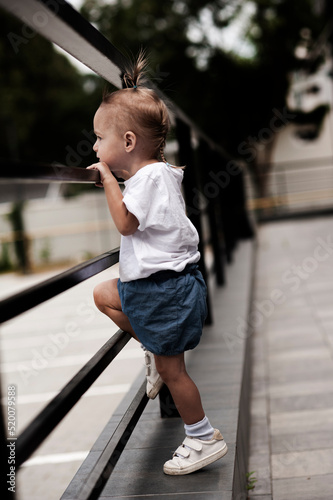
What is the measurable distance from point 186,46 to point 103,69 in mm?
19888

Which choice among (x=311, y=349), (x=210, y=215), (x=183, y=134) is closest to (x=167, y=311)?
(x=183, y=134)

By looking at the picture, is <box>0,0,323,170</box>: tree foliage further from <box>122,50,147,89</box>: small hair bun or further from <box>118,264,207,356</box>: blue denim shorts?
<box>118,264,207,356</box>: blue denim shorts

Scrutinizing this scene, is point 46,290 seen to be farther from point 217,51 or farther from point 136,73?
point 217,51

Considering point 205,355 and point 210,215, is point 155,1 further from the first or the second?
point 205,355

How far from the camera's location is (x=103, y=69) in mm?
1711

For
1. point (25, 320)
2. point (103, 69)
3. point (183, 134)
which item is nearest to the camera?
point (103, 69)

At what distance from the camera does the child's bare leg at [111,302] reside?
1.74m

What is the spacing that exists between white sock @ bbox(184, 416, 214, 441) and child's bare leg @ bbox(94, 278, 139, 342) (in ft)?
1.06

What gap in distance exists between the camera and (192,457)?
1.74 metres

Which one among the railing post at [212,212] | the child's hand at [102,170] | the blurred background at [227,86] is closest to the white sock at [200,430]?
the child's hand at [102,170]

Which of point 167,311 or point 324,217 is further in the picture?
point 324,217

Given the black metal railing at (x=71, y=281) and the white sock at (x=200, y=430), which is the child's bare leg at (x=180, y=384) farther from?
the black metal railing at (x=71, y=281)

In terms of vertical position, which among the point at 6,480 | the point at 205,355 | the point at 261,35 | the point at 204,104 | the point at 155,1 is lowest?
the point at 205,355

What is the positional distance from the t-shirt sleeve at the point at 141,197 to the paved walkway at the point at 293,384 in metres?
1.16
